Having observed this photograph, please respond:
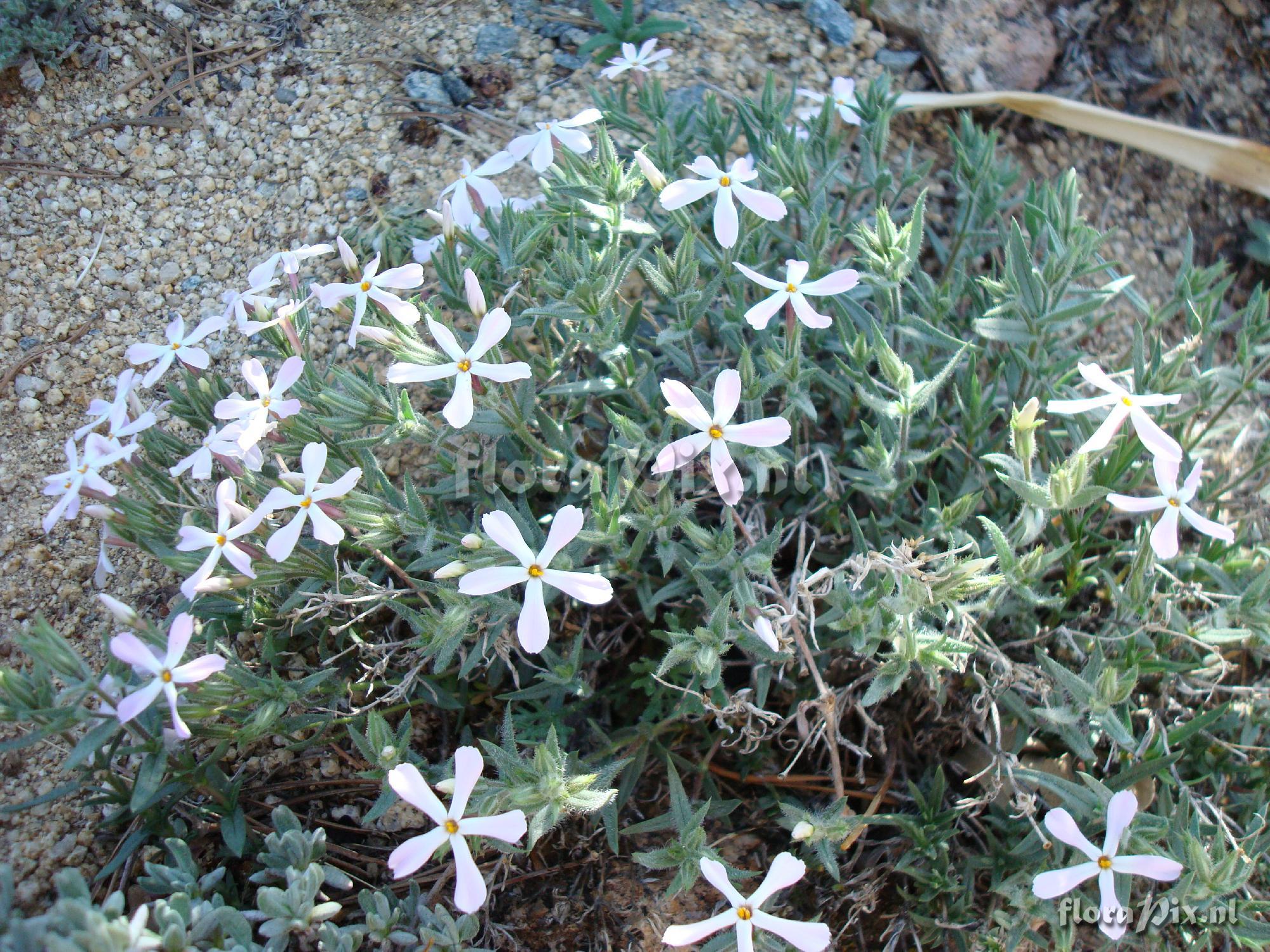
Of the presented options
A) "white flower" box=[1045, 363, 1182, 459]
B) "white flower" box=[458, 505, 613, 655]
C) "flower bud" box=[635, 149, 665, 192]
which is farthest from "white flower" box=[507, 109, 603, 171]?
"white flower" box=[1045, 363, 1182, 459]

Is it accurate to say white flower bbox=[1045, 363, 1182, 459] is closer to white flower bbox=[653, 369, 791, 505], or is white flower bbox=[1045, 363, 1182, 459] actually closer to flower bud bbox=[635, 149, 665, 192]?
white flower bbox=[653, 369, 791, 505]

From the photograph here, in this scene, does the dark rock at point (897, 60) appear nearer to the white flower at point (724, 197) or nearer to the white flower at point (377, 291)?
the white flower at point (724, 197)

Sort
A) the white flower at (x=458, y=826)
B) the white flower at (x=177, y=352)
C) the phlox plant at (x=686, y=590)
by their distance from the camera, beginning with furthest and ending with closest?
the white flower at (x=177, y=352) → the phlox plant at (x=686, y=590) → the white flower at (x=458, y=826)

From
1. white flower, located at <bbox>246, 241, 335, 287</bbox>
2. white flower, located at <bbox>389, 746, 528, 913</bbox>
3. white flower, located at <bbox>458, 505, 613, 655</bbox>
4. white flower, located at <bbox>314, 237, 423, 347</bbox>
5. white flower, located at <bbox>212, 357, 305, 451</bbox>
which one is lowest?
white flower, located at <bbox>389, 746, 528, 913</bbox>

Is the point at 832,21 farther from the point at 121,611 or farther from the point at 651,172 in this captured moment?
the point at 121,611

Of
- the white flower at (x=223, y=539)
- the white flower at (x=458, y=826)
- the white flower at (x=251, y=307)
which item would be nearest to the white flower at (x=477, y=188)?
the white flower at (x=251, y=307)

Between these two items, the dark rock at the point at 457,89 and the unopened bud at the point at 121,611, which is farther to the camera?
the dark rock at the point at 457,89

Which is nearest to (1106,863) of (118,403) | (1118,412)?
(1118,412)
